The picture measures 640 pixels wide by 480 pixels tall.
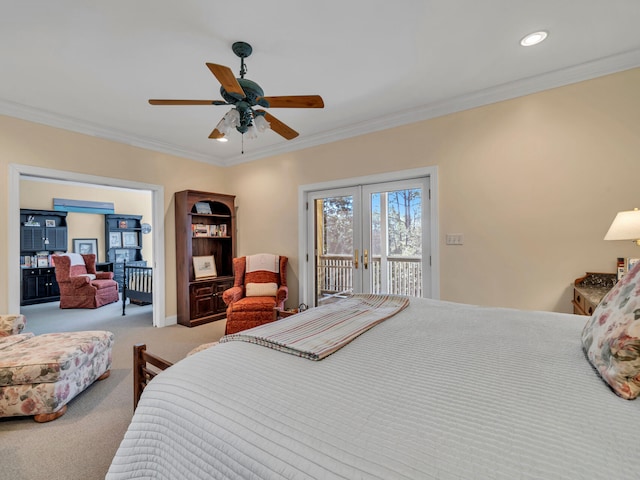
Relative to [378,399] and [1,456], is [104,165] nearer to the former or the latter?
[1,456]

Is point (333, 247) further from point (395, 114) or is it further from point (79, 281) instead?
point (79, 281)

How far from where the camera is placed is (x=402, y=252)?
3445mm

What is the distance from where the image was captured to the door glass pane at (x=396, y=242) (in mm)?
3348

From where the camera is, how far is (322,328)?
1.34 meters

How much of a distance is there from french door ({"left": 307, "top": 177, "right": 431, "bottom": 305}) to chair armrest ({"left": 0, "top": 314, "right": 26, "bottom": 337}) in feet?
10.0

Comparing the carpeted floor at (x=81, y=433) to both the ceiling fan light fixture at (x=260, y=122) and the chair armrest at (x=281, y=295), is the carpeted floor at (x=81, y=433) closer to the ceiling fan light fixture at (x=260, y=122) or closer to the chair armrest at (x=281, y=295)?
the chair armrest at (x=281, y=295)

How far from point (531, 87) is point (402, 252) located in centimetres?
200

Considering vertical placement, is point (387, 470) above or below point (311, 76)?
below

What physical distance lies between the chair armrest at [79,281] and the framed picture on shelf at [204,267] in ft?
9.08

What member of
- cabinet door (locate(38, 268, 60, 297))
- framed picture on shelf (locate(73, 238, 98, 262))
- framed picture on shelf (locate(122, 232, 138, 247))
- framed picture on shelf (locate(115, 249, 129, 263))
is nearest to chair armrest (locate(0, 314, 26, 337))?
cabinet door (locate(38, 268, 60, 297))

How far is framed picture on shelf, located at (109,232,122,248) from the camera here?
25.3 feet

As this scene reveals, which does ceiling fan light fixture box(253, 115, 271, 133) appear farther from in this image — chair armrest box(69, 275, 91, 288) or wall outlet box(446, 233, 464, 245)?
chair armrest box(69, 275, 91, 288)

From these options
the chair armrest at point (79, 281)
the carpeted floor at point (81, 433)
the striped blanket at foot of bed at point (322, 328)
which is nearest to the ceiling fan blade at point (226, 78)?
the striped blanket at foot of bed at point (322, 328)

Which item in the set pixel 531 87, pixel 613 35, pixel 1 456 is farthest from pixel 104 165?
pixel 613 35
